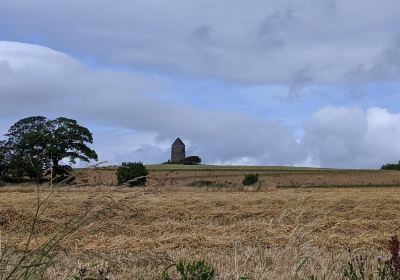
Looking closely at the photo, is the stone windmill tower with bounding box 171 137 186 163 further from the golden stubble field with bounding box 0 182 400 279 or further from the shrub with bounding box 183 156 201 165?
the golden stubble field with bounding box 0 182 400 279

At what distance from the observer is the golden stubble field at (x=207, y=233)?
4395 mm

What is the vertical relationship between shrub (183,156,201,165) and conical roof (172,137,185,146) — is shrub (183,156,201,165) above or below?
below

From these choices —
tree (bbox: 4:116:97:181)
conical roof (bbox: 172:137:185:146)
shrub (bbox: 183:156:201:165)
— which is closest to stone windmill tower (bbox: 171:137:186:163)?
conical roof (bbox: 172:137:185:146)

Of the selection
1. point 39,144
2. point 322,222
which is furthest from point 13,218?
point 39,144

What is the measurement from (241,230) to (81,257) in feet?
20.8

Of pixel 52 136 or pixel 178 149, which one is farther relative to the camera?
pixel 178 149

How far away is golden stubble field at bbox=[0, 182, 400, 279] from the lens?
4.39 meters

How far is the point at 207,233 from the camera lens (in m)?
11.1

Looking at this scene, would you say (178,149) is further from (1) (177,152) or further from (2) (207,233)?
(2) (207,233)

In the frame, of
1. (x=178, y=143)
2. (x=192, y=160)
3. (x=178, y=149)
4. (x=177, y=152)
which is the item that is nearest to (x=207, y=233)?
(x=192, y=160)

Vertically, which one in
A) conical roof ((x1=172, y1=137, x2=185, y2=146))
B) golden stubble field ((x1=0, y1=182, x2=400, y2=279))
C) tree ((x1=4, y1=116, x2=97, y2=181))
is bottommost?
golden stubble field ((x1=0, y1=182, x2=400, y2=279))

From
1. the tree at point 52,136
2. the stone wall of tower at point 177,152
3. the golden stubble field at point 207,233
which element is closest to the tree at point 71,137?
the tree at point 52,136

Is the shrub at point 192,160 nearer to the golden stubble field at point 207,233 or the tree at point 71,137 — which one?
the tree at point 71,137

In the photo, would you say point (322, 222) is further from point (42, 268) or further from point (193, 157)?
point (193, 157)
